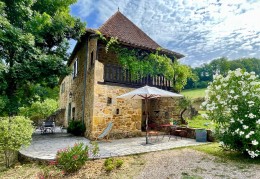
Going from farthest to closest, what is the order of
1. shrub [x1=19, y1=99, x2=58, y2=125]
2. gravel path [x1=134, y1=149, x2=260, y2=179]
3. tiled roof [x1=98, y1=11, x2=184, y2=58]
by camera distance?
shrub [x1=19, y1=99, x2=58, y2=125] < tiled roof [x1=98, y1=11, x2=184, y2=58] < gravel path [x1=134, y1=149, x2=260, y2=179]

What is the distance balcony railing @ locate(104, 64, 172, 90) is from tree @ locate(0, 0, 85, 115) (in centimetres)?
265

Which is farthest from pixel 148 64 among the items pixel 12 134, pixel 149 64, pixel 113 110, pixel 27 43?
pixel 12 134

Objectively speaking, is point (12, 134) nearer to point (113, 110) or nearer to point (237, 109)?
point (113, 110)

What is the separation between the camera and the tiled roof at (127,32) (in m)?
11.2

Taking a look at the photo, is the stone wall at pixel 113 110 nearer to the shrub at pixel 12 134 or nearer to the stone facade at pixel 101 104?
the stone facade at pixel 101 104

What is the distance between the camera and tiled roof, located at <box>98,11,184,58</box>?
11.2 meters

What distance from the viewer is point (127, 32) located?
41.3 feet

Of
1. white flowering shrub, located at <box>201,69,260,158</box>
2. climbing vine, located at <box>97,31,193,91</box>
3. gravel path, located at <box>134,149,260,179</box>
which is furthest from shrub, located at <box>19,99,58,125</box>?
white flowering shrub, located at <box>201,69,260,158</box>

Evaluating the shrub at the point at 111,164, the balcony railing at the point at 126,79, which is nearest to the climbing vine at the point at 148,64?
the balcony railing at the point at 126,79

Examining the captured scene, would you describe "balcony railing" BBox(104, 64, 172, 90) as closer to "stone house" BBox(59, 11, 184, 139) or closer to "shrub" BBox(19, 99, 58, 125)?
"stone house" BBox(59, 11, 184, 139)

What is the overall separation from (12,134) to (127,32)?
8.98 m

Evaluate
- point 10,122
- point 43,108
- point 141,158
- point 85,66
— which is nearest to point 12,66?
point 85,66

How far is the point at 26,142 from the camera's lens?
6.44m

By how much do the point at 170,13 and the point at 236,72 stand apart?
8.01m
